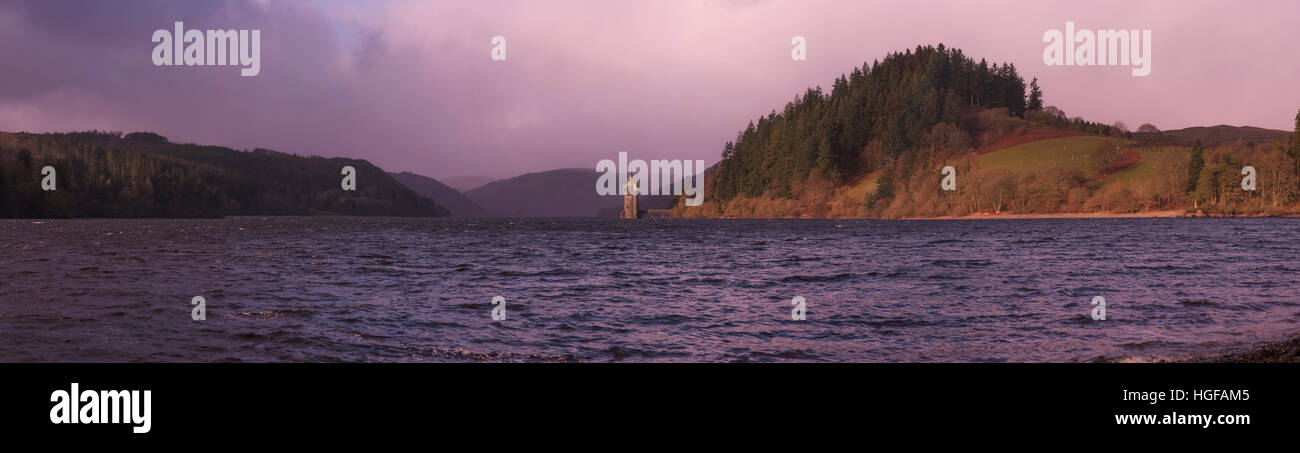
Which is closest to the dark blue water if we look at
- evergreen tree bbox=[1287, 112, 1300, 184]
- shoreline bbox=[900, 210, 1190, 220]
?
shoreline bbox=[900, 210, 1190, 220]

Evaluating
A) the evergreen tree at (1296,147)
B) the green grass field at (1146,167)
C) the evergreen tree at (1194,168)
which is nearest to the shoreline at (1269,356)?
the evergreen tree at (1194,168)

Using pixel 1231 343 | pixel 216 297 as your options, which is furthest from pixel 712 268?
pixel 1231 343

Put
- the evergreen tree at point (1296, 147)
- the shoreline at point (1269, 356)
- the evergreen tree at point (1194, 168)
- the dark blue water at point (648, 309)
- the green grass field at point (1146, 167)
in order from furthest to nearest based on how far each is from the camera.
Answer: the green grass field at point (1146, 167) < the evergreen tree at point (1194, 168) < the evergreen tree at point (1296, 147) < the dark blue water at point (648, 309) < the shoreline at point (1269, 356)

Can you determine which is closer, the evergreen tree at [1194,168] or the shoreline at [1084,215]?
the evergreen tree at [1194,168]

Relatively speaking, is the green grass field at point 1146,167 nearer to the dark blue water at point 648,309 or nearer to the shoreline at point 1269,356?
the dark blue water at point 648,309

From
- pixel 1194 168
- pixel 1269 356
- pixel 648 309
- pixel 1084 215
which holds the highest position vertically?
pixel 1194 168

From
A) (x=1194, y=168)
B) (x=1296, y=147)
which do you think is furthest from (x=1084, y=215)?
(x=1296, y=147)

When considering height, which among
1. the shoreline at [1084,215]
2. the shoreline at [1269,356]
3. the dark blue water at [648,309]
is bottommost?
the dark blue water at [648,309]

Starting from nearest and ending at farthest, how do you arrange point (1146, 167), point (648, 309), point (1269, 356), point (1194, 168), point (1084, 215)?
point (1269, 356), point (648, 309), point (1194, 168), point (1084, 215), point (1146, 167)

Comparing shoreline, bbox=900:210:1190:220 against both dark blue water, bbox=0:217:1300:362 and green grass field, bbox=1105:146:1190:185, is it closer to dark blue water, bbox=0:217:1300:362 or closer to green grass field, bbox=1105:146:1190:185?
green grass field, bbox=1105:146:1190:185

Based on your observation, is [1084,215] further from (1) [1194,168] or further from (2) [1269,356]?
(2) [1269,356]

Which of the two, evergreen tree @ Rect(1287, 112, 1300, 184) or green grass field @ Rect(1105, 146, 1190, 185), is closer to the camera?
evergreen tree @ Rect(1287, 112, 1300, 184)

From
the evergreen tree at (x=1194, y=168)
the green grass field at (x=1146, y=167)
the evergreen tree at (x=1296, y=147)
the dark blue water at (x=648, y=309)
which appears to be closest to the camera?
the dark blue water at (x=648, y=309)
